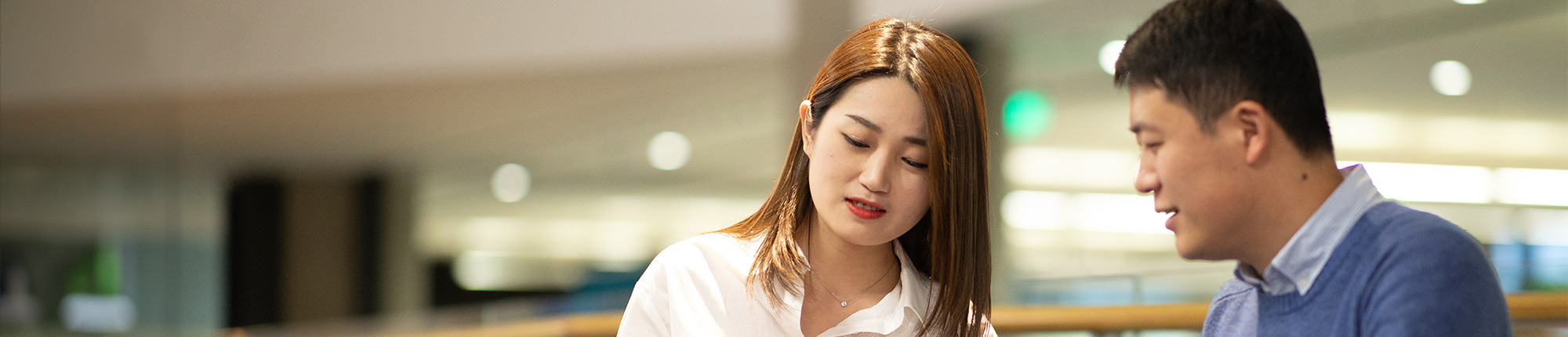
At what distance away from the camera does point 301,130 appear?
5.26 metres

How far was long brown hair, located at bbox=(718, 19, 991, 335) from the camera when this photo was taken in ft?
4.35

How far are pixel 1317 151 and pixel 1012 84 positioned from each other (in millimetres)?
3156

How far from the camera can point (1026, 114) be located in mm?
4039

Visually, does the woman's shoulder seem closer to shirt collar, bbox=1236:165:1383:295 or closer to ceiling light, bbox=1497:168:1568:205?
shirt collar, bbox=1236:165:1383:295

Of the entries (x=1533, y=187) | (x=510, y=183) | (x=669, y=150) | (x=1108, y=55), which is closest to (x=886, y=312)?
(x=1533, y=187)

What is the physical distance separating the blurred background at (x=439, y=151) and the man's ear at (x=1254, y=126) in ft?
9.64

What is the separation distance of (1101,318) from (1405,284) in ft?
3.49

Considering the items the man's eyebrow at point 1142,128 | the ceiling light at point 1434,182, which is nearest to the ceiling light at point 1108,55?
the ceiling light at point 1434,182

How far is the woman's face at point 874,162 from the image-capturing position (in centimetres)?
130

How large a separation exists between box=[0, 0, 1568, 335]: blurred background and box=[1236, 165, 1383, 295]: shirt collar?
9.50 ft

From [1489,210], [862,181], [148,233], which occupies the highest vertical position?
[862,181]

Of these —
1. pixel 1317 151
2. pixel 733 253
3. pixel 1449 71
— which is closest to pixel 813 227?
pixel 733 253

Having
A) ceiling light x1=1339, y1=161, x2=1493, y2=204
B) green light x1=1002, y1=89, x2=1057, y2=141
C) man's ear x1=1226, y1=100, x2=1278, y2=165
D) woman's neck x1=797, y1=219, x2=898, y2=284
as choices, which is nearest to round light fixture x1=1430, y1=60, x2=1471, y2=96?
ceiling light x1=1339, y1=161, x2=1493, y2=204

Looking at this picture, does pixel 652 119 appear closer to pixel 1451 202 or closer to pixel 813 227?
pixel 1451 202
